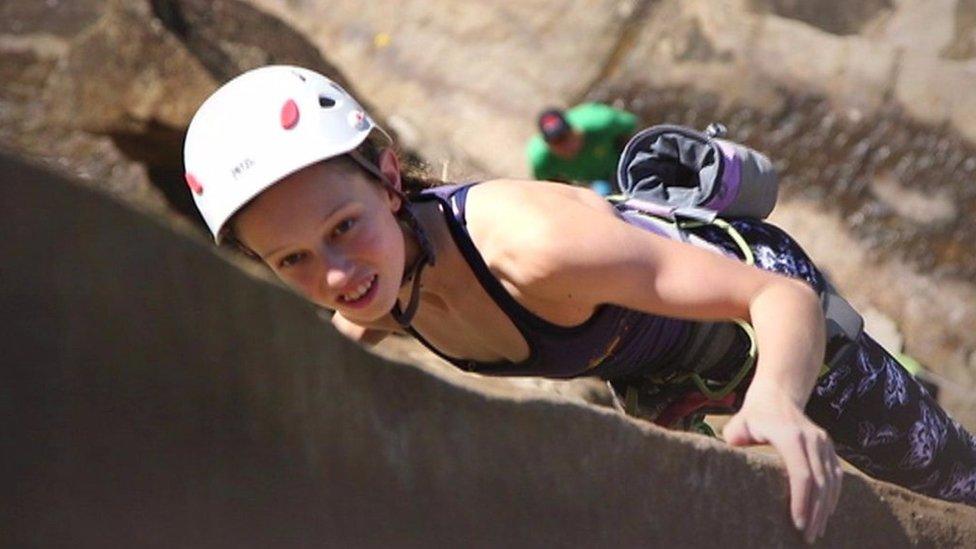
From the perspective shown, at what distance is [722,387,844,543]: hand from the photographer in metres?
2.13

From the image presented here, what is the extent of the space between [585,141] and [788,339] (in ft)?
15.3

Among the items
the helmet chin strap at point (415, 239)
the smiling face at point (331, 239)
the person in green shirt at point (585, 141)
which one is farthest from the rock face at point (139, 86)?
the smiling face at point (331, 239)

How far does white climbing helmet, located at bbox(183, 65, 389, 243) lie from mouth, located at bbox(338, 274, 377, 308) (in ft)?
0.62

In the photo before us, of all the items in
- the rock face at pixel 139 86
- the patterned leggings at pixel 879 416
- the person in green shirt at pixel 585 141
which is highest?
the patterned leggings at pixel 879 416

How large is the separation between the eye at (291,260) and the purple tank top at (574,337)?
0.89 feet

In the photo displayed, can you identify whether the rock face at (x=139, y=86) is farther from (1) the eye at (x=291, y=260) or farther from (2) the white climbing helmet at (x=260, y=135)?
(1) the eye at (x=291, y=260)

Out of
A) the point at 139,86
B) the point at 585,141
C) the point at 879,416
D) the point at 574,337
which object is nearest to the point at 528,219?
the point at 574,337

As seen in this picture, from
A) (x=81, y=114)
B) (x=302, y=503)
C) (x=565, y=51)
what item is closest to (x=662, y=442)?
(x=302, y=503)

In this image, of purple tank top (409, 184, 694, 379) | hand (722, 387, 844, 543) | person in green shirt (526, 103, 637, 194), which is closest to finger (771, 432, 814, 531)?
hand (722, 387, 844, 543)

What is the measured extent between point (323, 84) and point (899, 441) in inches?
48.2

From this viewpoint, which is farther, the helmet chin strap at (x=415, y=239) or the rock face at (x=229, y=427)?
the helmet chin strap at (x=415, y=239)

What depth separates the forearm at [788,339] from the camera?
2242 mm

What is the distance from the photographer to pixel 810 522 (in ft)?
7.24

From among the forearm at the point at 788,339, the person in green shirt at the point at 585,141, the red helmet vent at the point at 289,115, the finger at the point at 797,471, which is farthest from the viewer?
the person in green shirt at the point at 585,141
